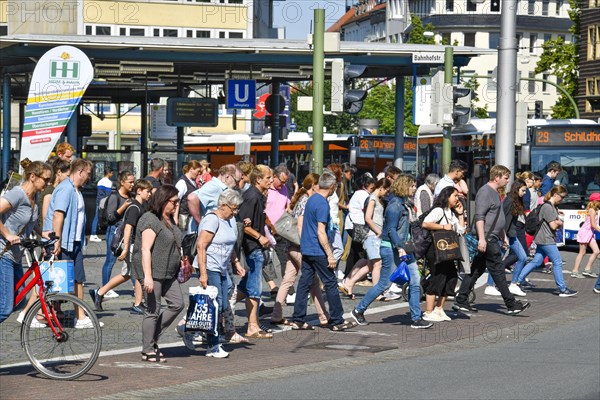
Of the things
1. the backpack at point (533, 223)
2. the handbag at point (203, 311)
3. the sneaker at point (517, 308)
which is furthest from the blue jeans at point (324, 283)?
the backpack at point (533, 223)

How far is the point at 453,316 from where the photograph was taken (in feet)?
52.1

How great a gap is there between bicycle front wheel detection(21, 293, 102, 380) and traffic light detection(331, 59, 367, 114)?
28.9 feet

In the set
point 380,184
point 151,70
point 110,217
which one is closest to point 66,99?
point 110,217

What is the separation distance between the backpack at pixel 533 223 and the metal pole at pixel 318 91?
3.29 metres

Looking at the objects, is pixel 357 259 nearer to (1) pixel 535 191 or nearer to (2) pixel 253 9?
(1) pixel 535 191

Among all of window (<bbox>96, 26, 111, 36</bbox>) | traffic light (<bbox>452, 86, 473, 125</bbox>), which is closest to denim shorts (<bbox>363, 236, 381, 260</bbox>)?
traffic light (<bbox>452, 86, 473, 125</bbox>)

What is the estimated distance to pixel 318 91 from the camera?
18016 millimetres

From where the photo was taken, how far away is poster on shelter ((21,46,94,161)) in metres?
16.1

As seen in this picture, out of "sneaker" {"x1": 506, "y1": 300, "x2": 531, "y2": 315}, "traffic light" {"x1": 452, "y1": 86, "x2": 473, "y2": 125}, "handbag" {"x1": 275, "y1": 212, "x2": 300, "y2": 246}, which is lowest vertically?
"sneaker" {"x1": 506, "y1": 300, "x2": 531, "y2": 315}

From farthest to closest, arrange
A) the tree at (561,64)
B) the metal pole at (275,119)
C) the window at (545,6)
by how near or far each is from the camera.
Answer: the window at (545,6)
the tree at (561,64)
the metal pole at (275,119)

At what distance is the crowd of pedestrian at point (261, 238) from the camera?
37.1ft

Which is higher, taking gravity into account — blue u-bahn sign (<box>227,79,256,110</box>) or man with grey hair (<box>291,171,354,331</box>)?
blue u-bahn sign (<box>227,79,256,110</box>)

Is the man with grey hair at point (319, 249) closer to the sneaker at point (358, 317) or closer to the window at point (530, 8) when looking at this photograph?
the sneaker at point (358, 317)

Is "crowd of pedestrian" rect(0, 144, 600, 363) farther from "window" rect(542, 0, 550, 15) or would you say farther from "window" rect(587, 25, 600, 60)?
"window" rect(542, 0, 550, 15)
